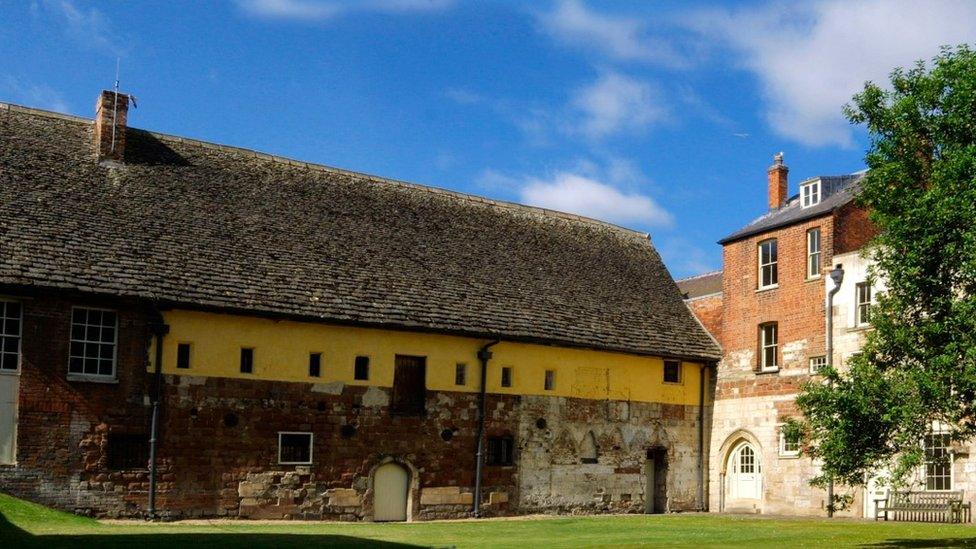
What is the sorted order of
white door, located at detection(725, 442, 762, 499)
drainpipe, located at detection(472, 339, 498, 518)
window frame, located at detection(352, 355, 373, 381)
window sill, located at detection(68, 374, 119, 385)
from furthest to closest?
white door, located at detection(725, 442, 762, 499), drainpipe, located at detection(472, 339, 498, 518), window frame, located at detection(352, 355, 373, 381), window sill, located at detection(68, 374, 119, 385)

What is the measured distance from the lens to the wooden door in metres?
30.5

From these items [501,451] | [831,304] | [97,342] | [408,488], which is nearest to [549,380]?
[501,451]

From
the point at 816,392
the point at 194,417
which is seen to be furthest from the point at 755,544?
the point at 194,417

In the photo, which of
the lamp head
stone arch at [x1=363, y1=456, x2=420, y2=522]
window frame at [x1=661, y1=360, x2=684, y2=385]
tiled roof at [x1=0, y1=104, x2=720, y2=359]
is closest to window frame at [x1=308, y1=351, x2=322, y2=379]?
tiled roof at [x1=0, y1=104, x2=720, y2=359]

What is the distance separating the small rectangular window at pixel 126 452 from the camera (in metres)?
26.1

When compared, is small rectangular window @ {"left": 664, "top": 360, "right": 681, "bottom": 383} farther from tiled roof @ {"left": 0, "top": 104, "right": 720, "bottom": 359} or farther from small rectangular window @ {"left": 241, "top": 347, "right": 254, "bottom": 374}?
small rectangular window @ {"left": 241, "top": 347, "right": 254, "bottom": 374}

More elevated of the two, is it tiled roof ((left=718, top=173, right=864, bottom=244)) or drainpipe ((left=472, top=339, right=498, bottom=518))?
tiled roof ((left=718, top=173, right=864, bottom=244))

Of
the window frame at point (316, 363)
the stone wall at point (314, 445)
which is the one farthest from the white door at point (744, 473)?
the window frame at point (316, 363)

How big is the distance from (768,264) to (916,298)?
15.9 meters

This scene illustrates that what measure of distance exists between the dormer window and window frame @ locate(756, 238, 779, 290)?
A: 6.37 feet

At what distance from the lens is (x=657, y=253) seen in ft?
137

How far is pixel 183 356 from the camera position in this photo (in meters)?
27.4

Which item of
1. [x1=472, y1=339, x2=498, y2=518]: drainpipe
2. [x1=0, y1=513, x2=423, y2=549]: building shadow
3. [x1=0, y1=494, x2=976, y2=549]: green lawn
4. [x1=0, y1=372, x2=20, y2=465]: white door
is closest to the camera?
[x1=0, y1=513, x2=423, y2=549]: building shadow

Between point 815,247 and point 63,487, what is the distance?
71.7 feet
